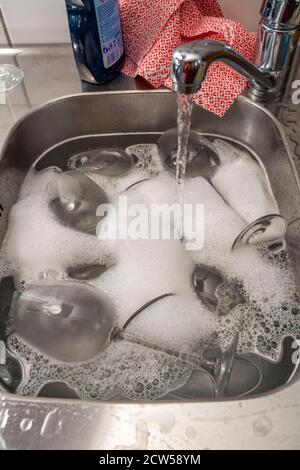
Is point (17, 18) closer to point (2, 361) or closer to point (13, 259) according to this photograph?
point (13, 259)

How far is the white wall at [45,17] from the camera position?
2.43 ft

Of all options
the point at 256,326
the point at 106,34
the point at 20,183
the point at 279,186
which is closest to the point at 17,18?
the point at 106,34

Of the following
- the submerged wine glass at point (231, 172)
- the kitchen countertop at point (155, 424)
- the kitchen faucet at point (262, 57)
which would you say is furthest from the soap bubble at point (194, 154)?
the kitchen countertop at point (155, 424)

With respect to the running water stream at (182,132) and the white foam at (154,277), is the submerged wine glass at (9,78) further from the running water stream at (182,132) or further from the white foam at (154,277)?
the running water stream at (182,132)

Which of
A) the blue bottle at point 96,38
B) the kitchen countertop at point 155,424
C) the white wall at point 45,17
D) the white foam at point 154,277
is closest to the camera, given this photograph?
the kitchen countertop at point 155,424

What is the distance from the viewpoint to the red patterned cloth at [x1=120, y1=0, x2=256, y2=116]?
2.22 ft

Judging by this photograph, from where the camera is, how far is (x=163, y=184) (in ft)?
2.28

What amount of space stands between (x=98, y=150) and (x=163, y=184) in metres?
0.15

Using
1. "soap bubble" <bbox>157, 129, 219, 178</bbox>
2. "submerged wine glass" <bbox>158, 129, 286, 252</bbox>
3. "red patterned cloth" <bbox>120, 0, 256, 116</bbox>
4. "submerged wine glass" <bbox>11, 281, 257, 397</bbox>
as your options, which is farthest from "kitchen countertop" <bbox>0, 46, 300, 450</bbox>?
"red patterned cloth" <bbox>120, 0, 256, 116</bbox>

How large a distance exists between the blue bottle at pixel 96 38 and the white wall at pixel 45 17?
0.47ft

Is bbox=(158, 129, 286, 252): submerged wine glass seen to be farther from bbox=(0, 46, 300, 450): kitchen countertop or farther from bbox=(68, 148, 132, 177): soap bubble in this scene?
bbox=(0, 46, 300, 450): kitchen countertop

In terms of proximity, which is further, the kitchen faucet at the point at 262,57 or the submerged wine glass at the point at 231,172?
the submerged wine glass at the point at 231,172

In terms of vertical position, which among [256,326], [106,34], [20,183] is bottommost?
[256,326]

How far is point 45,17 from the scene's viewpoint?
2.52 feet
